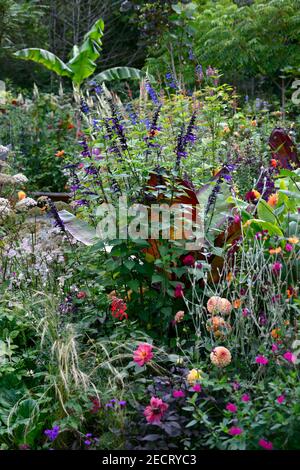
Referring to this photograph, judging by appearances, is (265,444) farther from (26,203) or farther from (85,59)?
(85,59)

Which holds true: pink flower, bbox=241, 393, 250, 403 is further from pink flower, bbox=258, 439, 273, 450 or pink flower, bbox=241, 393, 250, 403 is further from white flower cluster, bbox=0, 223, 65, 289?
white flower cluster, bbox=0, 223, 65, 289

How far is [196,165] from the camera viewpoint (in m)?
5.18

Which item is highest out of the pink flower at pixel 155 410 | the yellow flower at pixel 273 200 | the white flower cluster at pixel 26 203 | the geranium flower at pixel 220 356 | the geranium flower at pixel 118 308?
the yellow flower at pixel 273 200

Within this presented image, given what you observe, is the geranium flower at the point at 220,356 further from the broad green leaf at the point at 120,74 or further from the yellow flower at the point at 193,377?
the broad green leaf at the point at 120,74

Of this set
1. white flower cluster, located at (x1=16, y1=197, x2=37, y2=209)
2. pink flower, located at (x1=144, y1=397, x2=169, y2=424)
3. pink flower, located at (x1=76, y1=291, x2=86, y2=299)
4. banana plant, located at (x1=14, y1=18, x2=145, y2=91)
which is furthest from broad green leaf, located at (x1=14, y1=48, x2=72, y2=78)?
pink flower, located at (x1=144, y1=397, x2=169, y2=424)

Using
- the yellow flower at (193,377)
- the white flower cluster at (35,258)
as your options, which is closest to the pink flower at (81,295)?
the white flower cluster at (35,258)

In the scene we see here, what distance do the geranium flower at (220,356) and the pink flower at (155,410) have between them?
289 millimetres

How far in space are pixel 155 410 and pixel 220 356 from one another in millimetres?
355

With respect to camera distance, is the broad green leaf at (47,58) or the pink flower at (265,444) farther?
the broad green leaf at (47,58)

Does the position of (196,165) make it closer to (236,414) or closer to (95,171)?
(95,171)

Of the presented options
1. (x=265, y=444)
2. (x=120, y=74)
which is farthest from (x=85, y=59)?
(x=265, y=444)

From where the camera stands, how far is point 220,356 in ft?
9.11

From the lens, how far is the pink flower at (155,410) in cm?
264

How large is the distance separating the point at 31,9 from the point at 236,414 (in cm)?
1570
